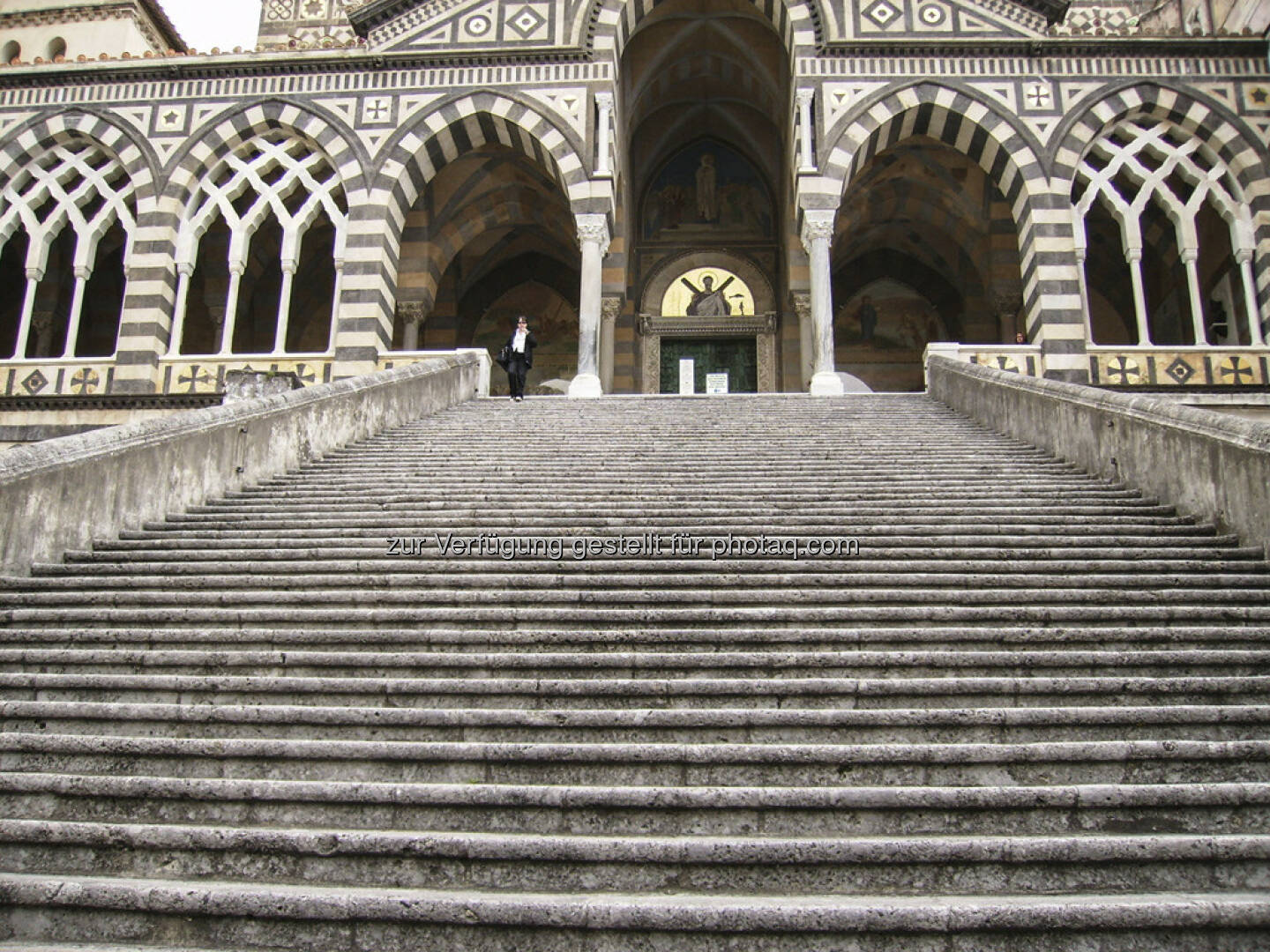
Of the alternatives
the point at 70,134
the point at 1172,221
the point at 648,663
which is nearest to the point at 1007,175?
the point at 1172,221

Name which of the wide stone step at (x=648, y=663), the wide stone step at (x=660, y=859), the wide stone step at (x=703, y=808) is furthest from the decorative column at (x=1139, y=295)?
the wide stone step at (x=660, y=859)

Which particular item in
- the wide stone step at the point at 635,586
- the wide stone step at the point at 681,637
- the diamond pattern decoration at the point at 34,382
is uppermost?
the diamond pattern decoration at the point at 34,382

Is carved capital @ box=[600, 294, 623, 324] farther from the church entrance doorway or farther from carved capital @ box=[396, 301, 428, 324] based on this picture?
carved capital @ box=[396, 301, 428, 324]

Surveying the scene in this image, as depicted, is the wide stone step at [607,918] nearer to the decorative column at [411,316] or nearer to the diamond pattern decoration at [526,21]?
the diamond pattern decoration at [526,21]

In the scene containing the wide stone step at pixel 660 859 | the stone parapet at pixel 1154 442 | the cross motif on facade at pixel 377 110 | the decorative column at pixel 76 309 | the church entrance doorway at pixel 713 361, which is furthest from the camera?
the church entrance doorway at pixel 713 361

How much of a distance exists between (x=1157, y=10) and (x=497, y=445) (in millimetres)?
21541

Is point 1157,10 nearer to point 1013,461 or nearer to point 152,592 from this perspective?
point 1013,461

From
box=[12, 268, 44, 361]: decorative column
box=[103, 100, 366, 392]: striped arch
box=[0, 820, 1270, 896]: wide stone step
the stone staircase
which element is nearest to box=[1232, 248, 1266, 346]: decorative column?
the stone staircase

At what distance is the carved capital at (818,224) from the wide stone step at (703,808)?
12.9 metres

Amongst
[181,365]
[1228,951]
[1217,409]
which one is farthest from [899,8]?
[1228,951]

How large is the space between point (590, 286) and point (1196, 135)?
418 inches

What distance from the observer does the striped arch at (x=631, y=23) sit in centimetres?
1627

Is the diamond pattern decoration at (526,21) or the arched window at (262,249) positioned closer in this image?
the arched window at (262,249)

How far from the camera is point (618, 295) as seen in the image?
62.3 ft
